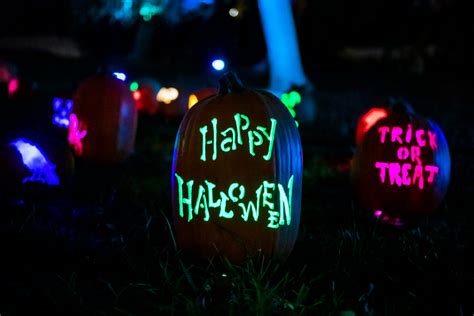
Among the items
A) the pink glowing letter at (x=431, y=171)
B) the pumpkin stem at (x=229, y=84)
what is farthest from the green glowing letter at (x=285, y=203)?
the pink glowing letter at (x=431, y=171)

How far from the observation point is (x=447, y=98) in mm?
13109

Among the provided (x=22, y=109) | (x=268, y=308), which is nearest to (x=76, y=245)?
(x=268, y=308)

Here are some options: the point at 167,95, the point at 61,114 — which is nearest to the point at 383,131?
the point at 61,114

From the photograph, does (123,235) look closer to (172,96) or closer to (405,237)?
(405,237)

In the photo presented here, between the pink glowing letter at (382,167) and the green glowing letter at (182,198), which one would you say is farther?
the pink glowing letter at (382,167)

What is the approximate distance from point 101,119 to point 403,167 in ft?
7.44

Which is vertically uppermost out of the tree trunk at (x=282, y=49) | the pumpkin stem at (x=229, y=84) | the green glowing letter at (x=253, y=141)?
the tree trunk at (x=282, y=49)

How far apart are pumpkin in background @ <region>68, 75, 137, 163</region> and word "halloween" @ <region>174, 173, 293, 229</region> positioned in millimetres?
2151

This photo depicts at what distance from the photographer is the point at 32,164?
12.7 feet

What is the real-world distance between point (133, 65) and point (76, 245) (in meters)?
14.1

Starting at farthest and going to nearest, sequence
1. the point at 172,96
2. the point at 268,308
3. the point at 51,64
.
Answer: the point at 51,64 → the point at 172,96 → the point at 268,308

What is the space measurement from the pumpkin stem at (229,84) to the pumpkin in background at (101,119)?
203 cm

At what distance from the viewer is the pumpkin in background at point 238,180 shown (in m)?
2.98

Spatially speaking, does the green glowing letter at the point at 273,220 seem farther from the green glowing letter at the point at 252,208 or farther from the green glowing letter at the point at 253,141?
the green glowing letter at the point at 253,141
